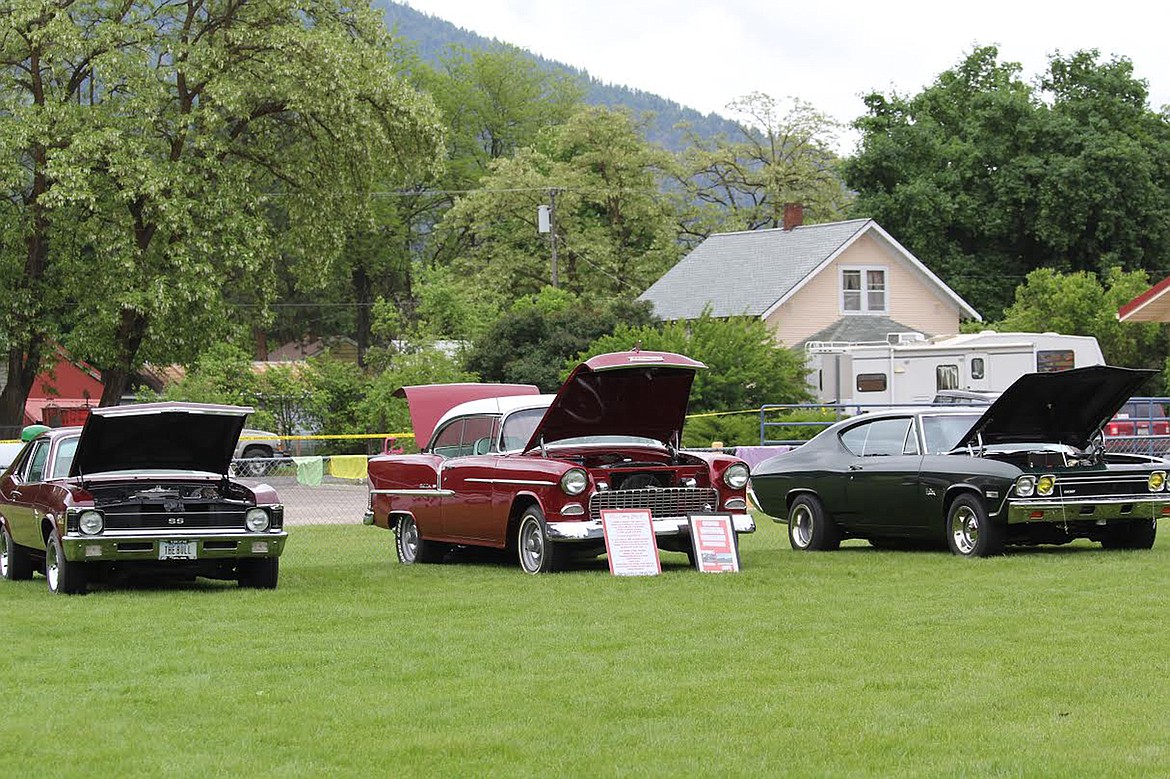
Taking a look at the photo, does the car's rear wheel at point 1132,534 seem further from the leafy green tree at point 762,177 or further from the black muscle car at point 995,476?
the leafy green tree at point 762,177

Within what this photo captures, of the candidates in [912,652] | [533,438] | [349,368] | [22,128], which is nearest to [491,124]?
[349,368]

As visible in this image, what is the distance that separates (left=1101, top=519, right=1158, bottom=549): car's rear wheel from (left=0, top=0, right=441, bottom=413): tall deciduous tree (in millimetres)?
25666

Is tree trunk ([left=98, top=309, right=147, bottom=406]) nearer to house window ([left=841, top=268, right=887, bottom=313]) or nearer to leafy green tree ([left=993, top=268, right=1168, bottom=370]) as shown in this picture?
house window ([left=841, top=268, right=887, bottom=313])

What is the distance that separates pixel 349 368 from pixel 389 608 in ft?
107

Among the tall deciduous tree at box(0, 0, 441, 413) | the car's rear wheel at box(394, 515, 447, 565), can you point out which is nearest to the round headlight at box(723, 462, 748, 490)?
the car's rear wheel at box(394, 515, 447, 565)

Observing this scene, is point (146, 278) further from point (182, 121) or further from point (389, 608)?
point (389, 608)

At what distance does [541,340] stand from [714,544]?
29.9m

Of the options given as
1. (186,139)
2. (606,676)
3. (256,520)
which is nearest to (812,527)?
(256,520)

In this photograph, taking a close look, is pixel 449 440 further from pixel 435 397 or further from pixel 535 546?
pixel 435 397

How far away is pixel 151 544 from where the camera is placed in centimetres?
1525

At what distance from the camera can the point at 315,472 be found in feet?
110

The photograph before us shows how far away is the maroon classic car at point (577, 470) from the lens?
16734 mm

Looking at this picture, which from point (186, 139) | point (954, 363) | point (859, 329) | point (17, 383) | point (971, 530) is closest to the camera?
point (971, 530)

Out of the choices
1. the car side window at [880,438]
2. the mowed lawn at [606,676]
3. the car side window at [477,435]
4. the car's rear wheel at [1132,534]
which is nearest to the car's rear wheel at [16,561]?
the mowed lawn at [606,676]
